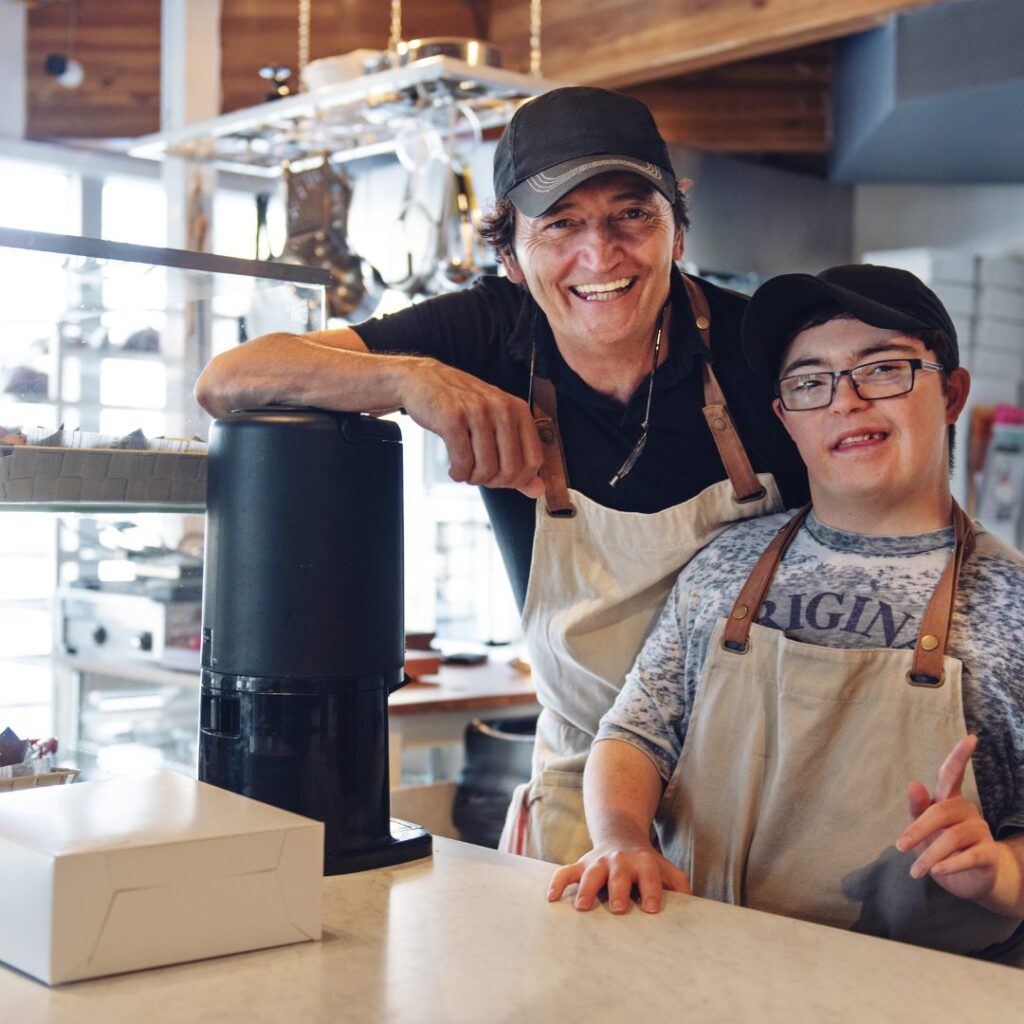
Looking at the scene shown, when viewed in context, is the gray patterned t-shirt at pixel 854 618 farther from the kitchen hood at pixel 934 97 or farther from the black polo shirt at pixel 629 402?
the kitchen hood at pixel 934 97

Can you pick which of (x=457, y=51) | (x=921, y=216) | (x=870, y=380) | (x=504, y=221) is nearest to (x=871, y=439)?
(x=870, y=380)

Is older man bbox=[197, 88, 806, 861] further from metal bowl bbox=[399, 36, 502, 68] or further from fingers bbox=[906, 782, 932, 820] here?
metal bowl bbox=[399, 36, 502, 68]

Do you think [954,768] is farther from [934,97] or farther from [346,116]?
[934,97]

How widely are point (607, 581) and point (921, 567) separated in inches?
16.8

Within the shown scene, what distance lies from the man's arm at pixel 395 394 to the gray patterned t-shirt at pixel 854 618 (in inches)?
10.7

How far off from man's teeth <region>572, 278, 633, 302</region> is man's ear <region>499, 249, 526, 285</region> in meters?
0.14

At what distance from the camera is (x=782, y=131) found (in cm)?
517

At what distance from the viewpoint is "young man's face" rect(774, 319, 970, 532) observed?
1.67m

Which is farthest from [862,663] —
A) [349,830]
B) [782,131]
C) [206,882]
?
[782,131]

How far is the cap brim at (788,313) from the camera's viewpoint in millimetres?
1682

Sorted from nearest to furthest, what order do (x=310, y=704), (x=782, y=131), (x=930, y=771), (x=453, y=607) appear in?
(x=310, y=704) → (x=930, y=771) → (x=782, y=131) → (x=453, y=607)

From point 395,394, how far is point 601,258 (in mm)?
430

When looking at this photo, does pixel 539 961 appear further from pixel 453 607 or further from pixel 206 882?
pixel 453 607

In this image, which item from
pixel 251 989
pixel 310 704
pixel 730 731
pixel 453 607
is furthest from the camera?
pixel 453 607
